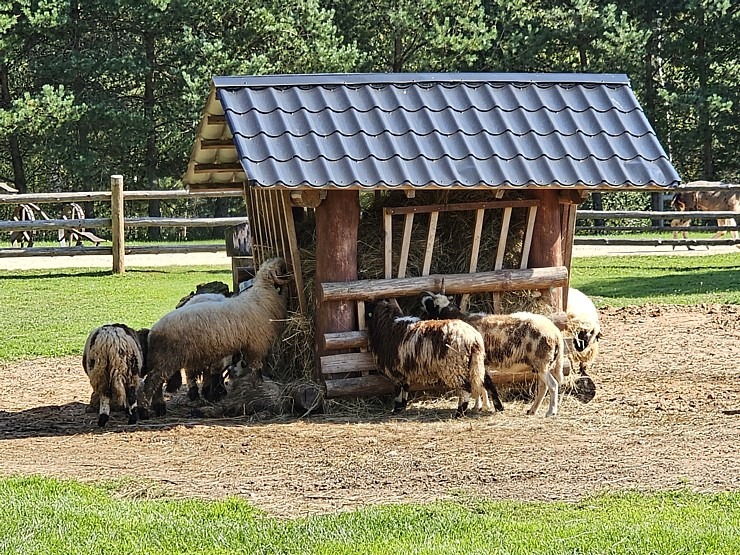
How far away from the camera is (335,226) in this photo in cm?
878

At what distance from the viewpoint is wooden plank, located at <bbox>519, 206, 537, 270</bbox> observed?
30.5ft

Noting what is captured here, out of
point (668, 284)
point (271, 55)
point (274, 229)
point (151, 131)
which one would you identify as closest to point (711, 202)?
point (668, 284)

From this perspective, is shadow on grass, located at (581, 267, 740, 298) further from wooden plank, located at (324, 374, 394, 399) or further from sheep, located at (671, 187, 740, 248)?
wooden plank, located at (324, 374, 394, 399)

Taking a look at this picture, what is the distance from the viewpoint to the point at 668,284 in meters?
17.7

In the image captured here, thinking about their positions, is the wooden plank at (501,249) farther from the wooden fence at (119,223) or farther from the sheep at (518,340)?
the wooden fence at (119,223)

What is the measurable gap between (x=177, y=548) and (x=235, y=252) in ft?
23.9

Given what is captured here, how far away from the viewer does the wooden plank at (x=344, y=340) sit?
8.84 meters

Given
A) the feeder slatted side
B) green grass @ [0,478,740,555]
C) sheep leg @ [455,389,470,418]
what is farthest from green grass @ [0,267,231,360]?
green grass @ [0,478,740,555]

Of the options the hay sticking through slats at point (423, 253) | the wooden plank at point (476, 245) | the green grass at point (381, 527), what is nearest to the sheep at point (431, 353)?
the hay sticking through slats at point (423, 253)

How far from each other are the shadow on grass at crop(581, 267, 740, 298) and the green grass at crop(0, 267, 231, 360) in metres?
6.51

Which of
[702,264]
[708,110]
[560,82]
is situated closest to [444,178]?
[560,82]

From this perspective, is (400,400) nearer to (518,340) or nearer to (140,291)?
(518,340)

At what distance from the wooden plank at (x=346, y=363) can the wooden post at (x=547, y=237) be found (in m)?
1.65

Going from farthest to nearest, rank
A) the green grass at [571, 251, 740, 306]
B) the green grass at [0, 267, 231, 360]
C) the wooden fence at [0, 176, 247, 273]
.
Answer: the wooden fence at [0, 176, 247, 273] < the green grass at [571, 251, 740, 306] < the green grass at [0, 267, 231, 360]
